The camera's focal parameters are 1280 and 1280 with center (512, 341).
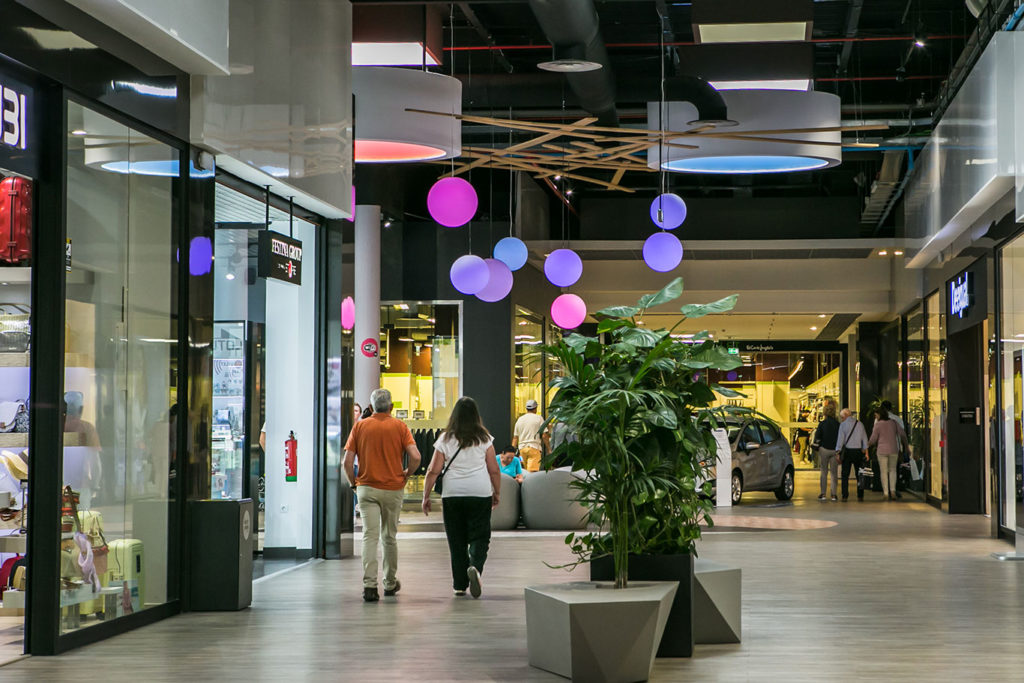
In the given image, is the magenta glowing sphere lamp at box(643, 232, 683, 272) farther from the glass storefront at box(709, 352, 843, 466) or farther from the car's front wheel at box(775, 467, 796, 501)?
the glass storefront at box(709, 352, 843, 466)

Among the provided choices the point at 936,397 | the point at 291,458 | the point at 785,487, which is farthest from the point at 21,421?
the point at 785,487

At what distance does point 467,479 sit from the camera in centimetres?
888

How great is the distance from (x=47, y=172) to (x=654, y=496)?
3.68m

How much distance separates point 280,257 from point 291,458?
2.10 m

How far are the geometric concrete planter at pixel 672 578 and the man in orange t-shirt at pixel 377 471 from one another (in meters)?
2.56

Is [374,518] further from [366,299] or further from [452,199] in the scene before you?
[366,299]

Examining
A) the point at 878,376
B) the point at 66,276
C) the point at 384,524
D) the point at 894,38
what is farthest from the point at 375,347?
the point at 878,376

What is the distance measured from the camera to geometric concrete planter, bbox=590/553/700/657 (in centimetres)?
661

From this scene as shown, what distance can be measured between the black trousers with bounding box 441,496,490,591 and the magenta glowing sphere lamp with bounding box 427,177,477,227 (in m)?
4.38

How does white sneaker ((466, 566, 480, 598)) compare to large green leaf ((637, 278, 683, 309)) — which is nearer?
large green leaf ((637, 278, 683, 309))

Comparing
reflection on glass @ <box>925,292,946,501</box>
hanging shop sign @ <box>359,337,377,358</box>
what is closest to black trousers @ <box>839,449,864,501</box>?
reflection on glass @ <box>925,292,946,501</box>

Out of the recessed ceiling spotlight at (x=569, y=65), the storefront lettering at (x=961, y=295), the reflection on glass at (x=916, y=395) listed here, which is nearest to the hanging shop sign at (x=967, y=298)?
the storefront lettering at (x=961, y=295)

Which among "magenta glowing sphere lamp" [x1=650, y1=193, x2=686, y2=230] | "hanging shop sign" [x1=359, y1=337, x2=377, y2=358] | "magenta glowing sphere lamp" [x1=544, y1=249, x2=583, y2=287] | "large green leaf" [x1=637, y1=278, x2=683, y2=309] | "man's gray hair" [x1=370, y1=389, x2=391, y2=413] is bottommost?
"man's gray hair" [x1=370, y1=389, x2=391, y2=413]

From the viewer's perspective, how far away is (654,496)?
20.8 ft
